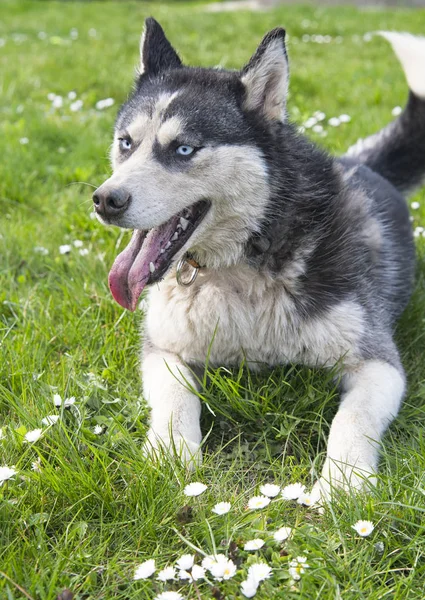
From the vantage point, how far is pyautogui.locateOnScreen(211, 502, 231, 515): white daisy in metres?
2.12

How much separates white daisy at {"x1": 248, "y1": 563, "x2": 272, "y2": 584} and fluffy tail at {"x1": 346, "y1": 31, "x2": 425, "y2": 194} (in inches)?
113

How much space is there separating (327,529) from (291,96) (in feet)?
17.3

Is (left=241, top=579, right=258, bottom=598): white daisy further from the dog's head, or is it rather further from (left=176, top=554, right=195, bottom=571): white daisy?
the dog's head

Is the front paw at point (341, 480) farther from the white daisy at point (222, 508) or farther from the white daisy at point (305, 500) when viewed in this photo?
the white daisy at point (222, 508)

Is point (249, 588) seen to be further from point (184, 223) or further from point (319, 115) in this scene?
point (319, 115)

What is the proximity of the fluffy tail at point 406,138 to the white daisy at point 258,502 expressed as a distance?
2.58 metres

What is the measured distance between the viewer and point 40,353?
10.3 ft

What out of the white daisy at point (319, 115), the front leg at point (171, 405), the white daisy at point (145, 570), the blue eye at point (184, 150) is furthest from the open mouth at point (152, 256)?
the white daisy at point (319, 115)

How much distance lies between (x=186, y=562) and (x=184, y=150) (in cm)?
153

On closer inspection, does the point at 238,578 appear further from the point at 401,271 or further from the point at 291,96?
the point at 291,96

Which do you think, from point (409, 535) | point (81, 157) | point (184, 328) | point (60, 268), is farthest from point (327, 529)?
point (81, 157)

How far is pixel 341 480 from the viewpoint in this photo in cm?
232

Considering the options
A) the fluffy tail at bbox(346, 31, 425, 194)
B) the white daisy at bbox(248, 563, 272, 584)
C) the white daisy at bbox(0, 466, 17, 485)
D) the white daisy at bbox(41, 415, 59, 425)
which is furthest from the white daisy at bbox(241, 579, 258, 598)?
the fluffy tail at bbox(346, 31, 425, 194)

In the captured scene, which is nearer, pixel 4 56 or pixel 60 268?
pixel 60 268
